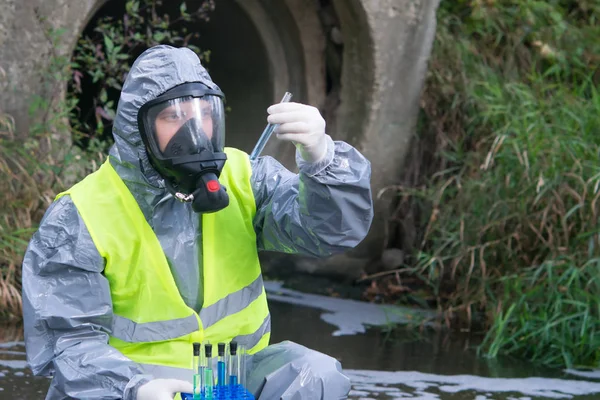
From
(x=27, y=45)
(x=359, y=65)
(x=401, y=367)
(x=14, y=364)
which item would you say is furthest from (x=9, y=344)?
(x=359, y=65)

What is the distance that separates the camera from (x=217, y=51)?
711 cm

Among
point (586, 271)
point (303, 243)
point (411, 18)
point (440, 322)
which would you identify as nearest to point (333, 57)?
point (411, 18)

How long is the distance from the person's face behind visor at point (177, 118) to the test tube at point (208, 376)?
1.77 ft

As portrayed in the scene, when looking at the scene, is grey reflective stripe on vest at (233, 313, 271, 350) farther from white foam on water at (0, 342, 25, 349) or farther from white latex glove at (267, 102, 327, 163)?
white foam on water at (0, 342, 25, 349)

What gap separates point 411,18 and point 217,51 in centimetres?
161

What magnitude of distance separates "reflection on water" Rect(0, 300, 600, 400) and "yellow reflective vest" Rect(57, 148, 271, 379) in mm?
1417

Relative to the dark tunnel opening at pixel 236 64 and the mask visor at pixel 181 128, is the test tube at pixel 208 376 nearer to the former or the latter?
the mask visor at pixel 181 128

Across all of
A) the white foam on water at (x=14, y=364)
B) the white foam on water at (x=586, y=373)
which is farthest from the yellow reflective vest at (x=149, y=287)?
the white foam on water at (x=586, y=373)

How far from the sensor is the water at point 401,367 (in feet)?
13.6

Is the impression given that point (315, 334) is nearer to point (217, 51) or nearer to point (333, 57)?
point (333, 57)

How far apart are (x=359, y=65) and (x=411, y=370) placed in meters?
2.32

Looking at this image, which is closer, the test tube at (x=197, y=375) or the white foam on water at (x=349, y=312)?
the test tube at (x=197, y=375)

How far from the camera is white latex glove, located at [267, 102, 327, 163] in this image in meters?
2.47

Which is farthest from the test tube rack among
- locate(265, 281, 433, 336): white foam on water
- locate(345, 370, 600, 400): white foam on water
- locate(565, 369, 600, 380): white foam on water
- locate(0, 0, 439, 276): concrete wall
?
locate(0, 0, 439, 276): concrete wall
